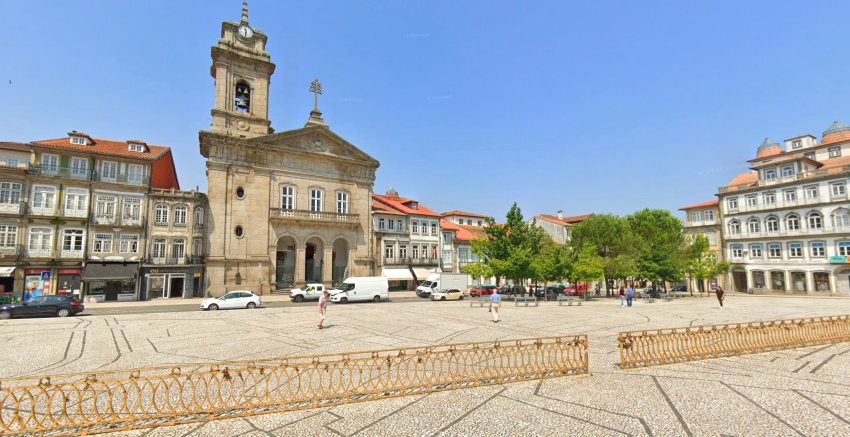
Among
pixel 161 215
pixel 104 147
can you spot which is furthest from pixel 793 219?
pixel 104 147

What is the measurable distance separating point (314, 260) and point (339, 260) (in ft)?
8.48

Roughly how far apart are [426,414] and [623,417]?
11.1 ft

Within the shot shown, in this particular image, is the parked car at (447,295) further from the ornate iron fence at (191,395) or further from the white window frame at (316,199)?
the ornate iron fence at (191,395)

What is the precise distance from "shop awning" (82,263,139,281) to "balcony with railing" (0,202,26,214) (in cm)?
569

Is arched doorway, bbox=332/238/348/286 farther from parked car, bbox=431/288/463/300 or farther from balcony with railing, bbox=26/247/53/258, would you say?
balcony with railing, bbox=26/247/53/258

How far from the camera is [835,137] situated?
151 feet

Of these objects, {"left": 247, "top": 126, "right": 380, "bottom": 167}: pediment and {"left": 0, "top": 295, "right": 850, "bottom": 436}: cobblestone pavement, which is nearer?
{"left": 0, "top": 295, "right": 850, "bottom": 436}: cobblestone pavement

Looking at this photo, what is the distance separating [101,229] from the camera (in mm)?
30297

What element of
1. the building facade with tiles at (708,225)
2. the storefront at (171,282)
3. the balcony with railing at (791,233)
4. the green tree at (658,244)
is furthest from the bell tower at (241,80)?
the balcony with railing at (791,233)

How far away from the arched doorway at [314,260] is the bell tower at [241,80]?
38.3ft

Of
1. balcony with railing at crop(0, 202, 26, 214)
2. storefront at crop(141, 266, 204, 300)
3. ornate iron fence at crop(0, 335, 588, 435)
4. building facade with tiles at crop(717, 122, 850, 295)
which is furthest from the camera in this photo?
building facade with tiles at crop(717, 122, 850, 295)

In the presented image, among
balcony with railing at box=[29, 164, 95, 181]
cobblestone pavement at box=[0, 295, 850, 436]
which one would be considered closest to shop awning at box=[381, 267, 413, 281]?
cobblestone pavement at box=[0, 295, 850, 436]

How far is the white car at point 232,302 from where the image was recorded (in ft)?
80.7

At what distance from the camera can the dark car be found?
788 inches
